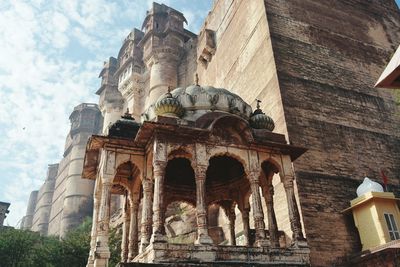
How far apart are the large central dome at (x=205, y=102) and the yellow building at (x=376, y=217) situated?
14.8ft

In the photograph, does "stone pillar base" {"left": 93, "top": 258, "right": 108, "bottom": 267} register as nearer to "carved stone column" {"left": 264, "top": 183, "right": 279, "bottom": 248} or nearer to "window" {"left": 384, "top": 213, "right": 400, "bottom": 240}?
"carved stone column" {"left": 264, "top": 183, "right": 279, "bottom": 248}

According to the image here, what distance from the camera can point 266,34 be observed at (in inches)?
599

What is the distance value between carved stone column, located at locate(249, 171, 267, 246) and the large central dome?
1.70m

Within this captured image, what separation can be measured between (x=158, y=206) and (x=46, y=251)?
44.2ft

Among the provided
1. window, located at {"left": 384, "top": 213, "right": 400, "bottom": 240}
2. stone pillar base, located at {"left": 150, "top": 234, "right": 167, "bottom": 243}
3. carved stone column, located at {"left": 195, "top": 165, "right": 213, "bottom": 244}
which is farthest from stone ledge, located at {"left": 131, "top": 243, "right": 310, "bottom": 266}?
window, located at {"left": 384, "top": 213, "right": 400, "bottom": 240}

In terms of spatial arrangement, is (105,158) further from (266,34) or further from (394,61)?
(266,34)

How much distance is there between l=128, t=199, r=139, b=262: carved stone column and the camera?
912 centimetres

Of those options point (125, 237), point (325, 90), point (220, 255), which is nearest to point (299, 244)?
point (220, 255)

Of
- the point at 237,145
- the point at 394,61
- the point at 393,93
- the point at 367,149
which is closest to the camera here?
the point at 394,61

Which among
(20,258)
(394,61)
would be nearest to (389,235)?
(394,61)

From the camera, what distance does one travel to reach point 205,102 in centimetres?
923

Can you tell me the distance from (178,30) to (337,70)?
1852 centimetres

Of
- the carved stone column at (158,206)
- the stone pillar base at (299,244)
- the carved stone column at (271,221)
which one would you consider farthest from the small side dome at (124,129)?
the stone pillar base at (299,244)

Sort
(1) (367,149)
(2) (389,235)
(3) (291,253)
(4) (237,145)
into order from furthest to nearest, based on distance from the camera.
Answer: (1) (367,149) → (2) (389,235) → (4) (237,145) → (3) (291,253)
